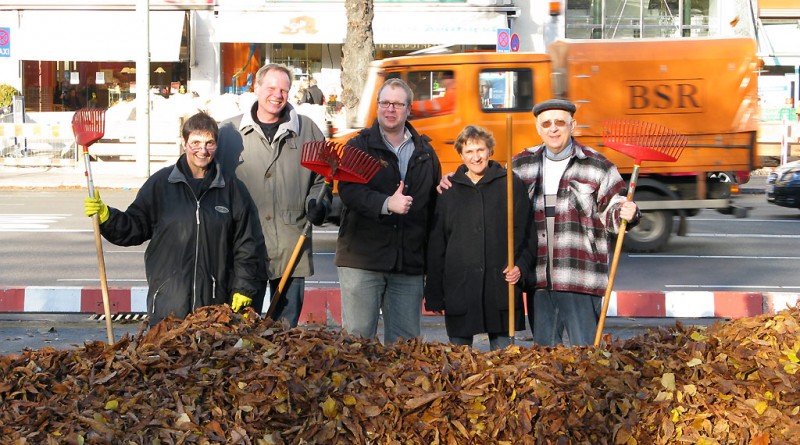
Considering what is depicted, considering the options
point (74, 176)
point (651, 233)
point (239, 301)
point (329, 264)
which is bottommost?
point (329, 264)

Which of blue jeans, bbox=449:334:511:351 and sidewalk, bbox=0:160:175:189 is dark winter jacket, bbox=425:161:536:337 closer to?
blue jeans, bbox=449:334:511:351

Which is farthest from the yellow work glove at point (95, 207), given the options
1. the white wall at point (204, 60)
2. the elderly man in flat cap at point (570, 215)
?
the white wall at point (204, 60)

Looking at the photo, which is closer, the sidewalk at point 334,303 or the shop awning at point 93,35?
the sidewalk at point 334,303

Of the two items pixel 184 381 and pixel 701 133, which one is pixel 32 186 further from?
pixel 184 381

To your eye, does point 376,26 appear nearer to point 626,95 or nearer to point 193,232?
point 626,95

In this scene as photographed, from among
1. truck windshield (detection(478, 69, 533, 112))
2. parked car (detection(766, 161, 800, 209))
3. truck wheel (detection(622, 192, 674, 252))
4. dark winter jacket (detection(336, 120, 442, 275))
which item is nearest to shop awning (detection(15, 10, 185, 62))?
parked car (detection(766, 161, 800, 209))

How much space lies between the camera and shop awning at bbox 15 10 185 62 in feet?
94.3

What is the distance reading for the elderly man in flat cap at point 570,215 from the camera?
5.31m

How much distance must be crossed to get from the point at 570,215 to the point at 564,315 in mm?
527

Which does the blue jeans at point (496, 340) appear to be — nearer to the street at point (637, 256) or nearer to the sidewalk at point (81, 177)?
the street at point (637, 256)

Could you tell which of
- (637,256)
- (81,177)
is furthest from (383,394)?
(81,177)

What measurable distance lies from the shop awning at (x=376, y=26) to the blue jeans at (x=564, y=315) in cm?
2417

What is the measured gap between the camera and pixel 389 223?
17.8ft

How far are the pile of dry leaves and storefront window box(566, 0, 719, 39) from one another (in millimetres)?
28430
